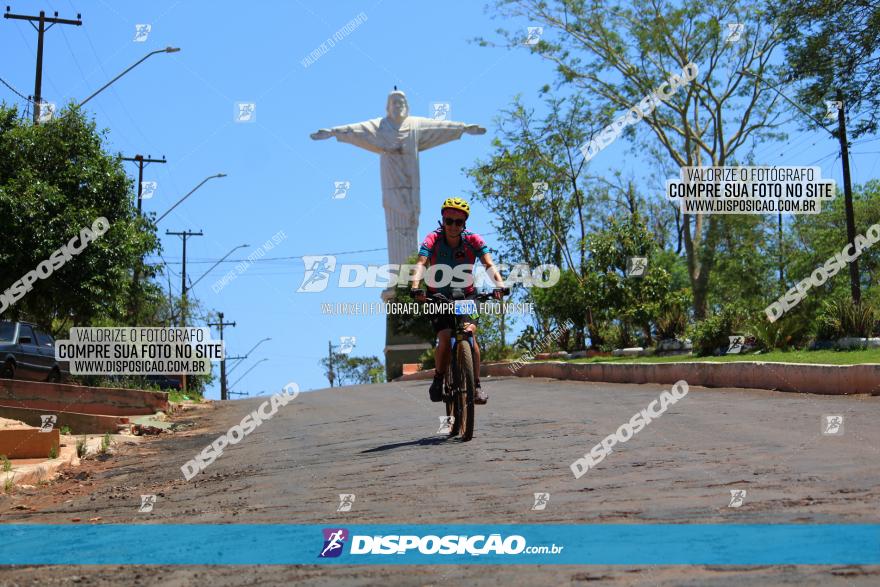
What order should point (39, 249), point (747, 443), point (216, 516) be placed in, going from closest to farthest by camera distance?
point (216, 516)
point (747, 443)
point (39, 249)

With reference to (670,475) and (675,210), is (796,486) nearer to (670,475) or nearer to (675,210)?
(670,475)

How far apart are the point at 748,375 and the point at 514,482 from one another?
11.3m

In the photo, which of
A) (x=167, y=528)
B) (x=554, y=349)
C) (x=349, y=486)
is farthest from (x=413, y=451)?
(x=554, y=349)

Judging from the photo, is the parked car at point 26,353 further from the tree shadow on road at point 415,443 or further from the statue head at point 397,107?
the statue head at point 397,107

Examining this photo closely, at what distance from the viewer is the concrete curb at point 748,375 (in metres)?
15.3

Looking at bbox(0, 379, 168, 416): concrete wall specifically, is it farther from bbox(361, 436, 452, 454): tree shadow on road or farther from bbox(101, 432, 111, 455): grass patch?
bbox(361, 436, 452, 454): tree shadow on road

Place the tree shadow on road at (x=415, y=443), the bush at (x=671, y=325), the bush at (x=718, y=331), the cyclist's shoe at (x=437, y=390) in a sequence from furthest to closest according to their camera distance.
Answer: the bush at (x=671, y=325) < the bush at (x=718, y=331) < the tree shadow on road at (x=415, y=443) < the cyclist's shoe at (x=437, y=390)

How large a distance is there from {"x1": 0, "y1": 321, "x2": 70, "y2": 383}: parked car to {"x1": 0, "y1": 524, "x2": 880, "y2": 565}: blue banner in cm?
2262

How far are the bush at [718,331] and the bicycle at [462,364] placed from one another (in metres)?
14.8

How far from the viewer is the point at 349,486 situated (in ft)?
26.8

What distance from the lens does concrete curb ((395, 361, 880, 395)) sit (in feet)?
50.1

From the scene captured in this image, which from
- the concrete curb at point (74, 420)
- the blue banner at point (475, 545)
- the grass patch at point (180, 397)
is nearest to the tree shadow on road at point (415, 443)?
the blue banner at point (475, 545)

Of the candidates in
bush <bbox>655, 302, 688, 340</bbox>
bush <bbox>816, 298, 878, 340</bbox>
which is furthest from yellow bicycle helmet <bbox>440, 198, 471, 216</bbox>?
bush <bbox>655, 302, 688, 340</bbox>

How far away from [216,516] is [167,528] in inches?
18.4
